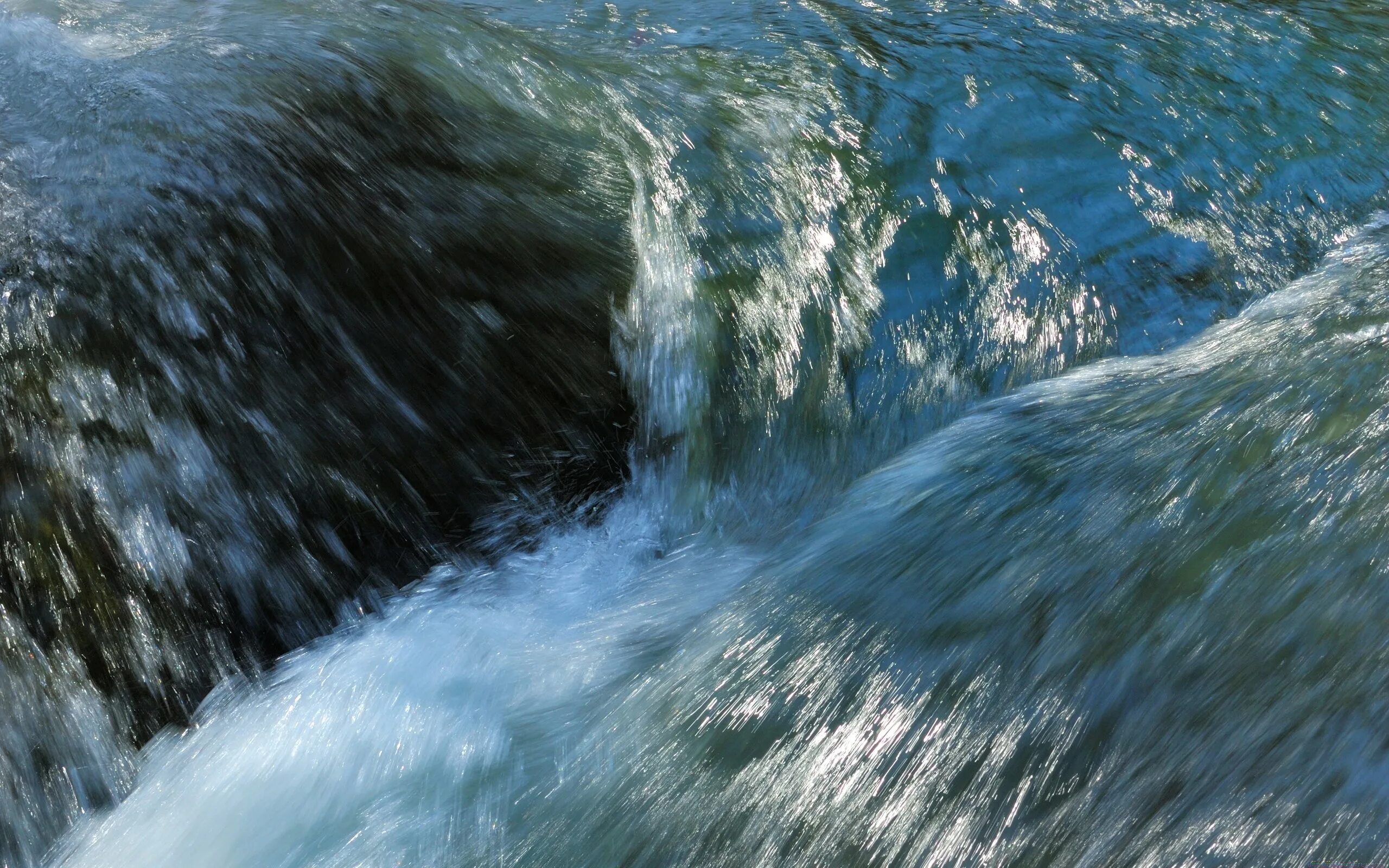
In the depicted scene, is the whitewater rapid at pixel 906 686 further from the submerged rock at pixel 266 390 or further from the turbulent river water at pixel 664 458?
the submerged rock at pixel 266 390

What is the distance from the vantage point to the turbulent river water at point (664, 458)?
1.71m

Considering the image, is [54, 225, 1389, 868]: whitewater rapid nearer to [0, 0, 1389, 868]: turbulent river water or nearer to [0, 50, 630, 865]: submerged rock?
[0, 0, 1389, 868]: turbulent river water

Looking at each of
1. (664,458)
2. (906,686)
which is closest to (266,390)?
(664,458)

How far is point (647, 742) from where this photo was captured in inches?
72.9

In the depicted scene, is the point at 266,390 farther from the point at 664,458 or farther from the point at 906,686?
the point at 906,686

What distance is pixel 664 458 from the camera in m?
2.58

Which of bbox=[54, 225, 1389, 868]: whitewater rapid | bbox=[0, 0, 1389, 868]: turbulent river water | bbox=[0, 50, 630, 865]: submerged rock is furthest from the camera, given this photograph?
bbox=[0, 50, 630, 865]: submerged rock

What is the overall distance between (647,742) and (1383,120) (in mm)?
3377

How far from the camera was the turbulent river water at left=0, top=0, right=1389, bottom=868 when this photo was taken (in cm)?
171

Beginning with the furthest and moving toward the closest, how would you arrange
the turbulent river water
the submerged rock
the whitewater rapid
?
1. the submerged rock
2. the turbulent river water
3. the whitewater rapid

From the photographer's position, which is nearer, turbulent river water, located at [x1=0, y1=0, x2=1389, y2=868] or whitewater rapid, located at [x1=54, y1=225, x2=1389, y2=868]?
whitewater rapid, located at [x1=54, y1=225, x2=1389, y2=868]

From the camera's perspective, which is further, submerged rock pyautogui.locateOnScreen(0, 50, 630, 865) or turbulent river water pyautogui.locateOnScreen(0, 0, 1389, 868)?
submerged rock pyautogui.locateOnScreen(0, 50, 630, 865)

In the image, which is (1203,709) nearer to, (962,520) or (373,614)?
(962,520)

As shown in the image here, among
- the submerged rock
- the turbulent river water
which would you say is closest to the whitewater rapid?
the turbulent river water
